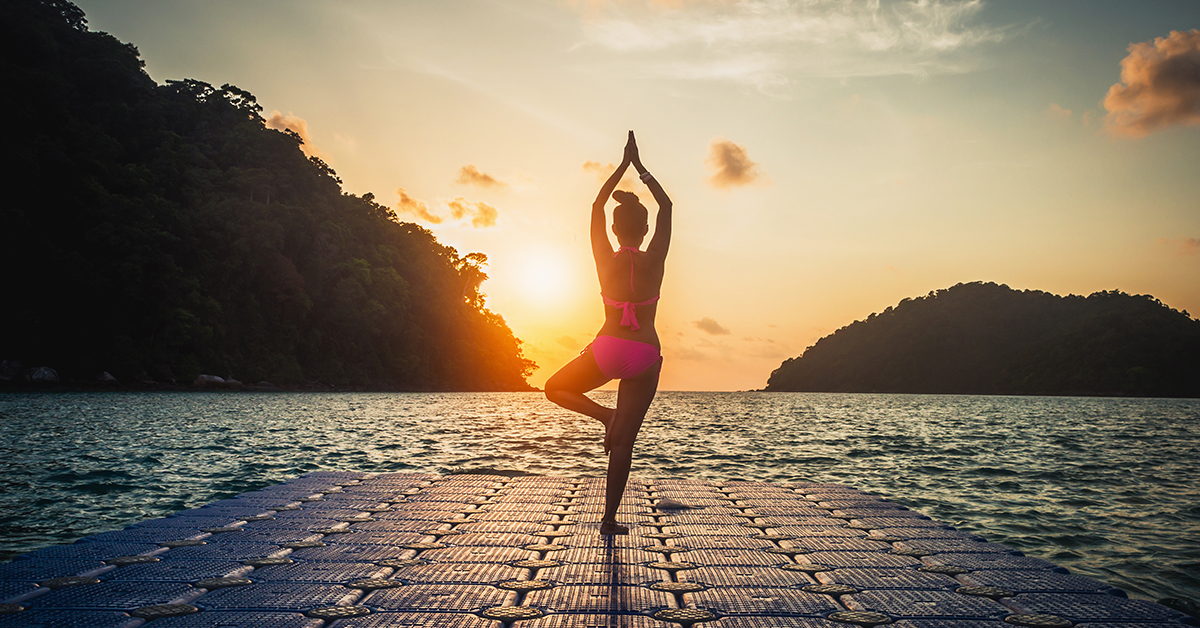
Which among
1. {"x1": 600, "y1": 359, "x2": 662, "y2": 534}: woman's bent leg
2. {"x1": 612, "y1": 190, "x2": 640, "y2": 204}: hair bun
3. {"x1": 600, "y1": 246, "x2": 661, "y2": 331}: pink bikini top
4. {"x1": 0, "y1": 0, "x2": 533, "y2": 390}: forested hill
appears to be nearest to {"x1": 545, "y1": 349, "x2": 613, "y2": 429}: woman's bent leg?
{"x1": 600, "y1": 359, "x2": 662, "y2": 534}: woman's bent leg

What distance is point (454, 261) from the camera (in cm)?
11856

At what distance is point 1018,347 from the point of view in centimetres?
15112

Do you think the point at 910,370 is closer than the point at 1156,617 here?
No

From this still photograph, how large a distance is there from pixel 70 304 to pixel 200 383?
42.3 ft

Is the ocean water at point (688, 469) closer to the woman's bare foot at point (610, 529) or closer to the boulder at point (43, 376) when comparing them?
the woman's bare foot at point (610, 529)

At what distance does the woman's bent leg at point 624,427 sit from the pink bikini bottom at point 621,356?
0.09 metres

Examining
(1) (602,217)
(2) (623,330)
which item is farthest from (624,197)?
(2) (623,330)

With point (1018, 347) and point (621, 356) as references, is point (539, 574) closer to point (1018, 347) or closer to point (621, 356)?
point (621, 356)

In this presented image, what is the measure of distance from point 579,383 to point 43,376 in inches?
2482

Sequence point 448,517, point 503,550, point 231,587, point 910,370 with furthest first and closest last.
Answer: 1. point 910,370
2. point 448,517
3. point 503,550
4. point 231,587

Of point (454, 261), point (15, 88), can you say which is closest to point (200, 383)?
point (15, 88)

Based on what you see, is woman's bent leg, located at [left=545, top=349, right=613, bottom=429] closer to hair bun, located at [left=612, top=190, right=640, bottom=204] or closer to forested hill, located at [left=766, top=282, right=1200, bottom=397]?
hair bun, located at [left=612, top=190, right=640, bottom=204]

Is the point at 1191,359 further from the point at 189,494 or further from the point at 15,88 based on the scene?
the point at 15,88

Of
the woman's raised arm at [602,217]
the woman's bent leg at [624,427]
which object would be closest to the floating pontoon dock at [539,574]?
the woman's bent leg at [624,427]
